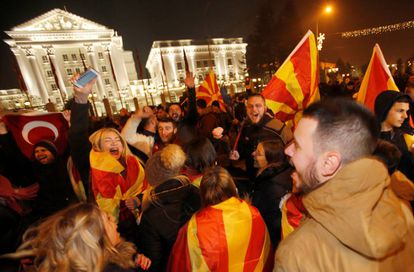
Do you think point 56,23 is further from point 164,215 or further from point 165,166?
point 164,215

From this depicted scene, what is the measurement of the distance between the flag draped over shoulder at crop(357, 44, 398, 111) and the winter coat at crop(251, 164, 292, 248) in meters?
2.46

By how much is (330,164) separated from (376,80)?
348 centimetres

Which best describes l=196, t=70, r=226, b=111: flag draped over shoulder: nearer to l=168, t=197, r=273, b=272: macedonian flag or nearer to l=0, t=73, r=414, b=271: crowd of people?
l=0, t=73, r=414, b=271: crowd of people

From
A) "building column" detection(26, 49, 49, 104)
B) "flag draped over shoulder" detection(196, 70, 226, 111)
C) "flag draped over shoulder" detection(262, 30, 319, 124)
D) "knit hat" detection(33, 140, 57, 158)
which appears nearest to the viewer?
"knit hat" detection(33, 140, 57, 158)

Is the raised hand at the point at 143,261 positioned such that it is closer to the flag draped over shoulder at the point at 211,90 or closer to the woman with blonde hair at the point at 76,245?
the woman with blonde hair at the point at 76,245

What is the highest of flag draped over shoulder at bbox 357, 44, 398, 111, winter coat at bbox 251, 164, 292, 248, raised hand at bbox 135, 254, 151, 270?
flag draped over shoulder at bbox 357, 44, 398, 111

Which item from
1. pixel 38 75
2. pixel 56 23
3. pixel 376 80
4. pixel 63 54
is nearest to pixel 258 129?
pixel 376 80

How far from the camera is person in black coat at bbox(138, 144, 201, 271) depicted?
76.4 inches

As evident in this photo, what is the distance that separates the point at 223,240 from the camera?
1610 mm

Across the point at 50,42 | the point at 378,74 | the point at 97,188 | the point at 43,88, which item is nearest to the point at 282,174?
the point at 97,188

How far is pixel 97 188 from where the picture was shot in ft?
8.43

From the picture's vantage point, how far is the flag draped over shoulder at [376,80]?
3529 mm

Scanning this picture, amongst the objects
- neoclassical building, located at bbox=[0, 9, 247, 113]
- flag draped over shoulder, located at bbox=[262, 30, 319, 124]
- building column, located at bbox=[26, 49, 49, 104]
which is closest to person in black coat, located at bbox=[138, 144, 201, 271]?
flag draped over shoulder, located at bbox=[262, 30, 319, 124]

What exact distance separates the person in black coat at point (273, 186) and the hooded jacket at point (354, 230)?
1238 millimetres
